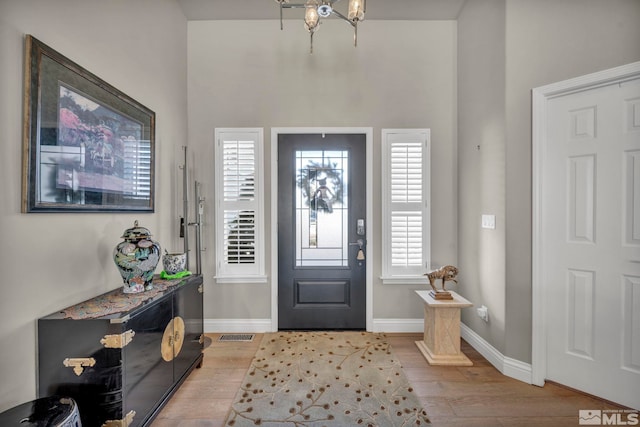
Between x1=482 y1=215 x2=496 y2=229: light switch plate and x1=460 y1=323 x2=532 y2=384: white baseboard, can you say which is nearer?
x1=460 y1=323 x2=532 y2=384: white baseboard

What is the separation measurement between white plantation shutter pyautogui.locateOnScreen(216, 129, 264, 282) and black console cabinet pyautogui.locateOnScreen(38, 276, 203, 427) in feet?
4.41

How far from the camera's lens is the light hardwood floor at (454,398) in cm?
183

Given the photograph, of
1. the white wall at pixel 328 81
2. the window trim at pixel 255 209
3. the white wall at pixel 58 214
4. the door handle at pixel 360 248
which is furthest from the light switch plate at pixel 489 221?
Result: the white wall at pixel 58 214

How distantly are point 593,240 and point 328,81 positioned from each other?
2749 millimetres

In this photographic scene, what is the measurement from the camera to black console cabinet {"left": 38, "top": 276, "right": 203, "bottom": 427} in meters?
1.38

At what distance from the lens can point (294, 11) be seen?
2926mm

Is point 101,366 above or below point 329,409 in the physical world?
above

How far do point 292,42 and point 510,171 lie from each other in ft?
8.45

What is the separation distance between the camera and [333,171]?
312 centimetres

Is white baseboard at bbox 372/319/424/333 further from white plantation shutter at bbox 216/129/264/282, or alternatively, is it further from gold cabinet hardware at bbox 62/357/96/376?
gold cabinet hardware at bbox 62/357/96/376

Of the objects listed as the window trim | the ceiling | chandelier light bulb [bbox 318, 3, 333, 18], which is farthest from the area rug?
the ceiling

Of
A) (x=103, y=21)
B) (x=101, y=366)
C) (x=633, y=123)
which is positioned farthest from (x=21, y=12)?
(x=633, y=123)

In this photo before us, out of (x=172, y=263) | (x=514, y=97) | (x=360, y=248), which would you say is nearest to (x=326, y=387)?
(x=360, y=248)

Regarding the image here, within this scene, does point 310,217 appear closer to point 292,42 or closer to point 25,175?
point 292,42
